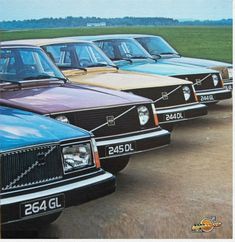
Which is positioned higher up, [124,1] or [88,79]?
[124,1]

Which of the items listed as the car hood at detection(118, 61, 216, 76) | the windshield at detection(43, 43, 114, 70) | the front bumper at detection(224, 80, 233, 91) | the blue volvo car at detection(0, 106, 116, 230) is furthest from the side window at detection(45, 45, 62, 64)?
the front bumper at detection(224, 80, 233, 91)

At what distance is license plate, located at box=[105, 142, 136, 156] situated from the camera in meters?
4.20

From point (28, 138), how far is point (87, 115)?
121cm

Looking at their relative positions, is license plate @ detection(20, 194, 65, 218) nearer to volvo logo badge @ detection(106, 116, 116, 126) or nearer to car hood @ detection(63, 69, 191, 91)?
volvo logo badge @ detection(106, 116, 116, 126)

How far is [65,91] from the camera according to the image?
15.0ft

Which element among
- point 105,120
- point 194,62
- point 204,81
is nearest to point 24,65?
point 105,120

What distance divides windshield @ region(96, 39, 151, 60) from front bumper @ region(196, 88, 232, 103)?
113cm

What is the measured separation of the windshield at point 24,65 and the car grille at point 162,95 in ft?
3.36

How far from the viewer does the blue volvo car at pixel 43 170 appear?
287 centimetres

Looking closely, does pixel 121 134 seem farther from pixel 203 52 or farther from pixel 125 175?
pixel 203 52

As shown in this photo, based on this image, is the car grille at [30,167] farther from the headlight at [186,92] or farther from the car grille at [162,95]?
the headlight at [186,92]

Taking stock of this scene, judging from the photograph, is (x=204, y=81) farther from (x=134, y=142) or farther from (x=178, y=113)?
(x=134, y=142)

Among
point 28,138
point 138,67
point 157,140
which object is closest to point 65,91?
point 157,140

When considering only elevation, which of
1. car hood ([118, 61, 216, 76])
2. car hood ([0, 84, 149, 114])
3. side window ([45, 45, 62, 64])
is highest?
side window ([45, 45, 62, 64])
